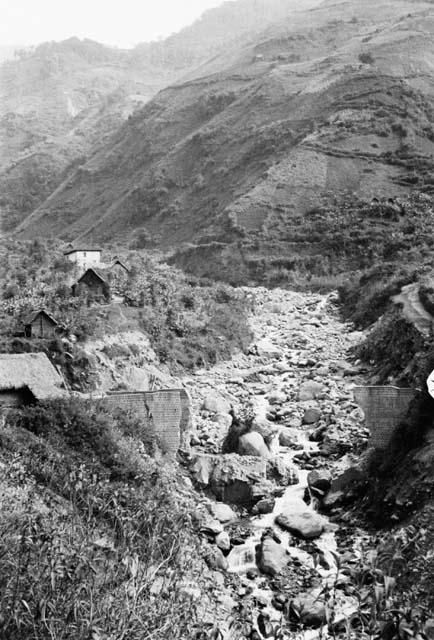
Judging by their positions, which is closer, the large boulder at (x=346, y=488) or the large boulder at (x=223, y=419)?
the large boulder at (x=346, y=488)

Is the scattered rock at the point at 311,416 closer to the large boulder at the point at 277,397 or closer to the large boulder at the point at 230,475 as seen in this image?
the large boulder at the point at 277,397

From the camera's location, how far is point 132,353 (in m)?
26.4

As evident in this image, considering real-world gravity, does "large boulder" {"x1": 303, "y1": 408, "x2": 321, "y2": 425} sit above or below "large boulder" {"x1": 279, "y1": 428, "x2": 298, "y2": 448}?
below

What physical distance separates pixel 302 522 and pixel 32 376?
7.68 m

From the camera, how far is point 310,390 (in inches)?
1030

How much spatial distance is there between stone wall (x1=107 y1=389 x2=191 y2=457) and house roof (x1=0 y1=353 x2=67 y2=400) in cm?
150

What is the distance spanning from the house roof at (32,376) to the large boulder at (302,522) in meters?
6.17

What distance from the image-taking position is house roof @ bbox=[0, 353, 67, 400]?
18.5m

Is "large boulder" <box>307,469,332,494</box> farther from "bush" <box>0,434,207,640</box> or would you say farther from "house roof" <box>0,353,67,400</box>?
"bush" <box>0,434,207,640</box>

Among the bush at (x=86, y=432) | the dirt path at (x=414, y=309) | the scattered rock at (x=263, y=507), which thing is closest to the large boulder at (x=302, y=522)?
the scattered rock at (x=263, y=507)

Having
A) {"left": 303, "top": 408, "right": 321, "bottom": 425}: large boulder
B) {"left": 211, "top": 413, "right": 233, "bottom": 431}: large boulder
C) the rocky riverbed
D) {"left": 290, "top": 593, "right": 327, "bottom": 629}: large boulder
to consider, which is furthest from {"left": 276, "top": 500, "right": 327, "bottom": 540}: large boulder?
{"left": 303, "top": 408, "right": 321, "bottom": 425}: large boulder

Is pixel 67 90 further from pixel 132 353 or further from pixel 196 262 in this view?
pixel 132 353

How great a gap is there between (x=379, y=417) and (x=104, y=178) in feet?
310

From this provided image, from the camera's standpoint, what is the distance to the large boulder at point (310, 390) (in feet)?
84.4
